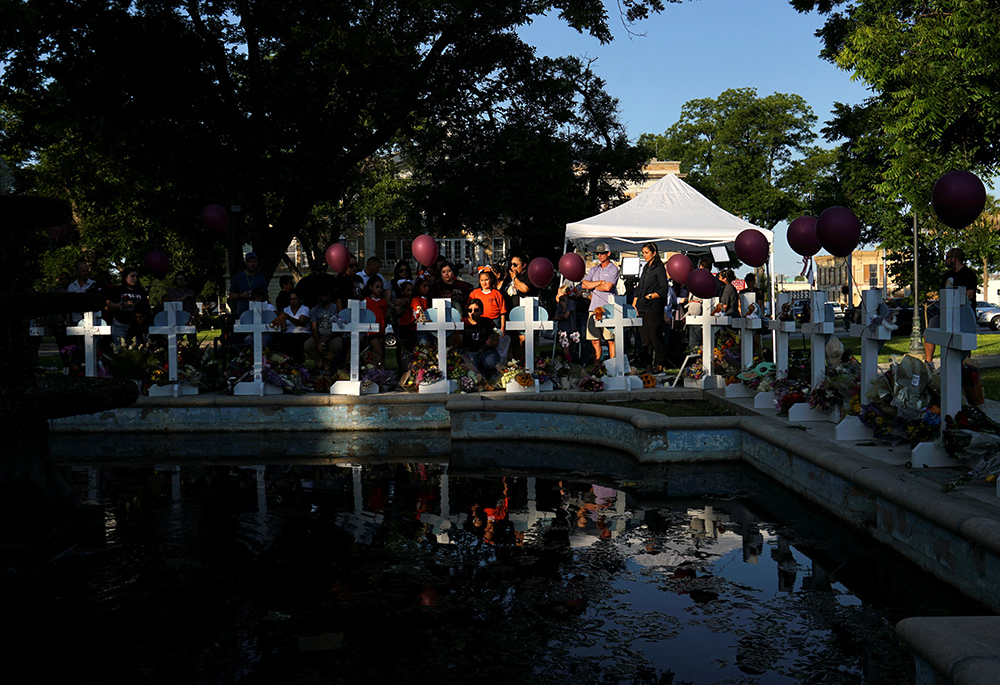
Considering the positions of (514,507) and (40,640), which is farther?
(514,507)

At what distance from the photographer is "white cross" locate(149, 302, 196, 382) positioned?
12.6 meters

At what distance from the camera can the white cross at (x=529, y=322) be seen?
41.0ft

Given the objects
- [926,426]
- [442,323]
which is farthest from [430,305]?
[926,426]

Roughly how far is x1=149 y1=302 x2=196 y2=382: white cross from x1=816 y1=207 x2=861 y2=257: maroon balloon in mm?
8338

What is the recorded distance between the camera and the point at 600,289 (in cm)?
1383

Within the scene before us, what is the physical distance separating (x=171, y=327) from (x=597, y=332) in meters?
6.32

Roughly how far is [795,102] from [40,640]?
62858 mm

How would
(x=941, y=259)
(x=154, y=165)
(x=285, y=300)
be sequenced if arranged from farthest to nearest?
1. (x=941, y=259)
2. (x=154, y=165)
3. (x=285, y=300)

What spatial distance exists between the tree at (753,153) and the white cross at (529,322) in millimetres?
47554

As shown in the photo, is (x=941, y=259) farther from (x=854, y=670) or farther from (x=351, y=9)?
(x=854, y=670)

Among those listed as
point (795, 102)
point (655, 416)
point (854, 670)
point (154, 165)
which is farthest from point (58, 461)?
point (795, 102)

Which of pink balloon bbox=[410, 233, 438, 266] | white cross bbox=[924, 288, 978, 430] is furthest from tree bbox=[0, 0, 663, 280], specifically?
white cross bbox=[924, 288, 978, 430]

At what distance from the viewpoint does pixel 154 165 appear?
18812 millimetres

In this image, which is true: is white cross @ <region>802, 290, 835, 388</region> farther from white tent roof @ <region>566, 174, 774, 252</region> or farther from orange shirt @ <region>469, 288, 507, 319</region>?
white tent roof @ <region>566, 174, 774, 252</region>
